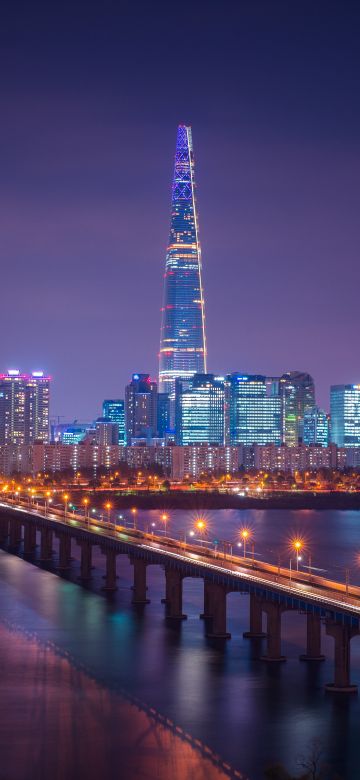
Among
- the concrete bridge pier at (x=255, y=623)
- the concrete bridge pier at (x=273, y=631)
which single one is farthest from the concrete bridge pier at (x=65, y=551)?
the concrete bridge pier at (x=273, y=631)

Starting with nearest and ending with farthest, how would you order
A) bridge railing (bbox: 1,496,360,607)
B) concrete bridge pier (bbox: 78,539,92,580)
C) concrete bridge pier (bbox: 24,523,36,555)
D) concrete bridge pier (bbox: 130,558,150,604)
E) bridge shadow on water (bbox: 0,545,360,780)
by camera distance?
bridge shadow on water (bbox: 0,545,360,780)
bridge railing (bbox: 1,496,360,607)
concrete bridge pier (bbox: 130,558,150,604)
concrete bridge pier (bbox: 78,539,92,580)
concrete bridge pier (bbox: 24,523,36,555)

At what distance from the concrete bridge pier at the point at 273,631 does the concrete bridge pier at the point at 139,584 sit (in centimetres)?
1800

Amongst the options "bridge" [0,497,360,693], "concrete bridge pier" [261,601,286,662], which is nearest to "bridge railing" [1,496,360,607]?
"bridge" [0,497,360,693]

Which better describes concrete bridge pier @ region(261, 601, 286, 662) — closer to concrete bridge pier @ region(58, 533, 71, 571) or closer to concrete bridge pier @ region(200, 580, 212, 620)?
concrete bridge pier @ region(200, 580, 212, 620)

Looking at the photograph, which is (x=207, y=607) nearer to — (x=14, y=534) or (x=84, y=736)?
(x=84, y=736)

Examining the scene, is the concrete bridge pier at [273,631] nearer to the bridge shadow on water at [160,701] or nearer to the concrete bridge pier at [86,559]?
the bridge shadow on water at [160,701]

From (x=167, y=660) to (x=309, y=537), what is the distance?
8107 cm

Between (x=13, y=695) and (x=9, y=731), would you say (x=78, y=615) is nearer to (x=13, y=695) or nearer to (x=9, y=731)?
(x=13, y=695)

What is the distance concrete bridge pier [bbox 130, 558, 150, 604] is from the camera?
231ft

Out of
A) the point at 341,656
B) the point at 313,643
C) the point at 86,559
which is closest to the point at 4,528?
the point at 86,559

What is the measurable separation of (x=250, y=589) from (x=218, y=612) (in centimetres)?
477

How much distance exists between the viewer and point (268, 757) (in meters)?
40.5

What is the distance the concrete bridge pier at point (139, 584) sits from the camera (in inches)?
2776

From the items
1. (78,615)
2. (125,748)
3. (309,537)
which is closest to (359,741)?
(125,748)
